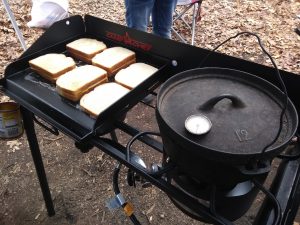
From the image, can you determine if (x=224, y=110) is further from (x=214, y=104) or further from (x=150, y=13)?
(x=150, y=13)

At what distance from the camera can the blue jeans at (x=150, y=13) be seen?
2.76 meters

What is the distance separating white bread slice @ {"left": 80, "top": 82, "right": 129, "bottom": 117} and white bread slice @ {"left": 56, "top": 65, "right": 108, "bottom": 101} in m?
0.05

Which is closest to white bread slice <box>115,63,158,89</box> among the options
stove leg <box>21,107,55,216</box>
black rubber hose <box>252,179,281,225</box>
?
stove leg <box>21,107,55,216</box>

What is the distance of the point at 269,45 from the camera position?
4.68m

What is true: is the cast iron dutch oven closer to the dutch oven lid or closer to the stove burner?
the dutch oven lid

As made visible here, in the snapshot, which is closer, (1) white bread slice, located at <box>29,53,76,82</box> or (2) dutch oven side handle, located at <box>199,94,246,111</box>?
(2) dutch oven side handle, located at <box>199,94,246,111</box>

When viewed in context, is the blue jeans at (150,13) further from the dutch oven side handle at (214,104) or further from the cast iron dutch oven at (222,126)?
the dutch oven side handle at (214,104)

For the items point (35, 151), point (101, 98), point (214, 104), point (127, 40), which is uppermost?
point (214, 104)

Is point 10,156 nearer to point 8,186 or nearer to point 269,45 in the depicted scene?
point 8,186

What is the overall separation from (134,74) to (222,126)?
2.78 feet

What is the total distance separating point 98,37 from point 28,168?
1.50 meters

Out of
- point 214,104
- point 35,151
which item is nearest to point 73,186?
point 35,151

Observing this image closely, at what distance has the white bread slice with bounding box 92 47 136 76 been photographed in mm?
1830

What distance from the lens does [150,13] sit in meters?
3.14
